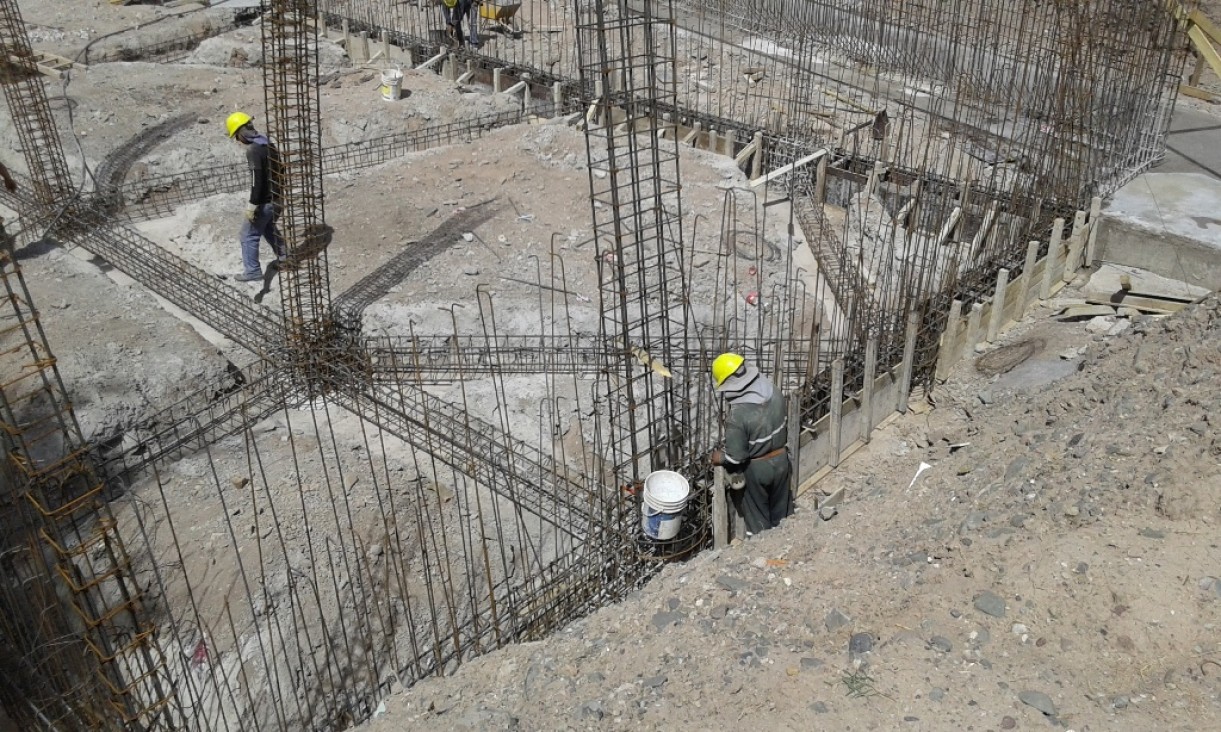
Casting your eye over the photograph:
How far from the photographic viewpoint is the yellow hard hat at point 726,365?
22.9 feet

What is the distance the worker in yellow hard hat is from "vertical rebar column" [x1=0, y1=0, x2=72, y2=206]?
731 cm

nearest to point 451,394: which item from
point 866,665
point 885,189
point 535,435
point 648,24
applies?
point 535,435

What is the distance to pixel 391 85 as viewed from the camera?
16.3 m

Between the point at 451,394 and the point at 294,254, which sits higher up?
the point at 294,254

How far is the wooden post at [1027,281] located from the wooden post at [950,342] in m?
1.04

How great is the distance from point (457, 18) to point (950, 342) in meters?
12.5

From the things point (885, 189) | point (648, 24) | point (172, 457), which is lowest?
point (172, 457)

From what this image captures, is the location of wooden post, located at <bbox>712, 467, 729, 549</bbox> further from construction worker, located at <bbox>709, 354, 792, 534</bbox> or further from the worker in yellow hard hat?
the worker in yellow hard hat

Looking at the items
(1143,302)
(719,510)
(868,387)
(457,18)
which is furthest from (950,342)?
(457,18)

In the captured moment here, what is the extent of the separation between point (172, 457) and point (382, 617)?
3.37 m

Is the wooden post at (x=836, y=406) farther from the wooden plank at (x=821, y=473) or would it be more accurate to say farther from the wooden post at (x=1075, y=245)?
the wooden post at (x=1075, y=245)

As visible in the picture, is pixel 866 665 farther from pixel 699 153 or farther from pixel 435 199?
pixel 699 153

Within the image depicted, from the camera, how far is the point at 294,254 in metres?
10.1

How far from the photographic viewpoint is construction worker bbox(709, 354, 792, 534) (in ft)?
22.8
